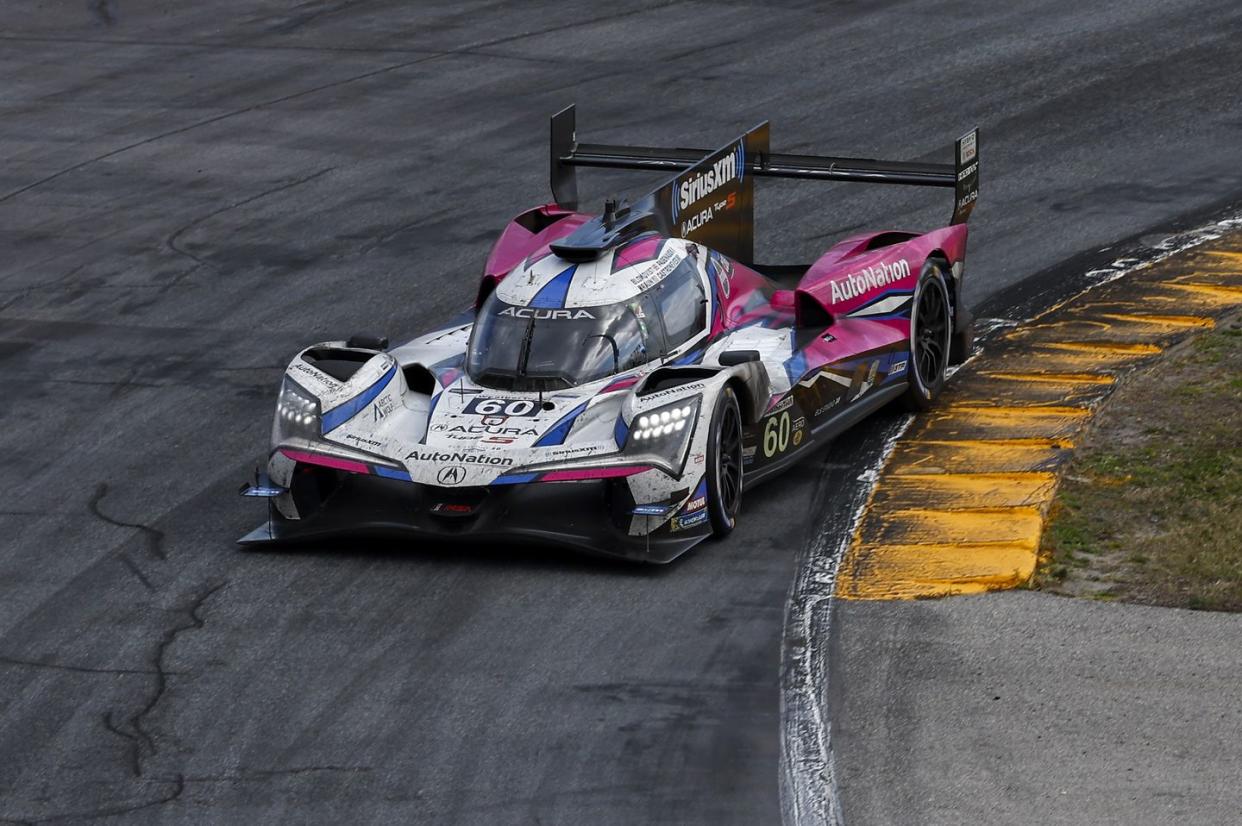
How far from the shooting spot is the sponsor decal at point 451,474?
10.2 meters

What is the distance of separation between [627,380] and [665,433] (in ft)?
2.86

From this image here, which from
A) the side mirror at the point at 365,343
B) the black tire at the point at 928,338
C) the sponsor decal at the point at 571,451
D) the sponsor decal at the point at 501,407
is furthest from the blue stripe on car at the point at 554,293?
the black tire at the point at 928,338

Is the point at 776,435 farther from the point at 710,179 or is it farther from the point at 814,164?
the point at 814,164

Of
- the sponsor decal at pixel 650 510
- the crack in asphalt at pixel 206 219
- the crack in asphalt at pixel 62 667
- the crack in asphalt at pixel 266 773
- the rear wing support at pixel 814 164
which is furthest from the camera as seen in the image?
the crack in asphalt at pixel 206 219

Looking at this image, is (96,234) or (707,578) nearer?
(707,578)

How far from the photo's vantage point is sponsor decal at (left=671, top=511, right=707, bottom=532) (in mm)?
10211

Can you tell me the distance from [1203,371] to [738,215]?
3334mm

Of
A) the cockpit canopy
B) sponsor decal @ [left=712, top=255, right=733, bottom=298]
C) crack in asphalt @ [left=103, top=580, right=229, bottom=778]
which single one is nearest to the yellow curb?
sponsor decal @ [left=712, top=255, right=733, bottom=298]

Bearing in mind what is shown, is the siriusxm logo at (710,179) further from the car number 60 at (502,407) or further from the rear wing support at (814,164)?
the car number 60 at (502,407)

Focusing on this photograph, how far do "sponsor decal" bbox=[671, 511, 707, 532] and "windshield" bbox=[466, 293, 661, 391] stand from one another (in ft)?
3.72

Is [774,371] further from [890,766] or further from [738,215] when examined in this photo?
[890,766]

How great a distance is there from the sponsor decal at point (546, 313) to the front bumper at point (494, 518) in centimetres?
120

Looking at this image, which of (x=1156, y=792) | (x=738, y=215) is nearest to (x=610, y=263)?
(x=738, y=215)

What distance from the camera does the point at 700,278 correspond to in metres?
11.9
